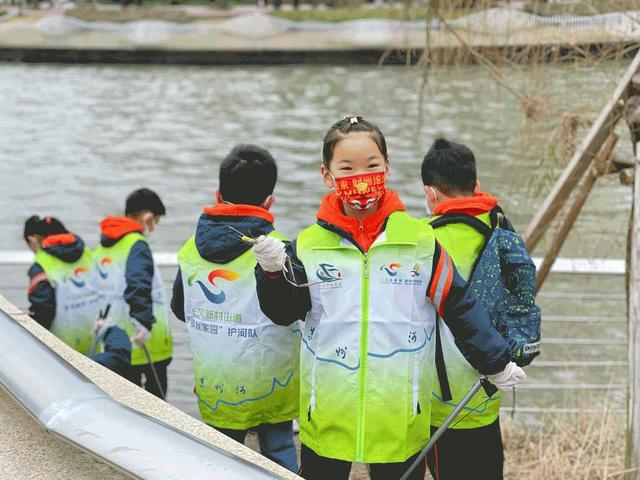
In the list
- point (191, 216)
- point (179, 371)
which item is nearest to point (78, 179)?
point (191, 216)

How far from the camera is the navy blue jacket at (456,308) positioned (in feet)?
7.63

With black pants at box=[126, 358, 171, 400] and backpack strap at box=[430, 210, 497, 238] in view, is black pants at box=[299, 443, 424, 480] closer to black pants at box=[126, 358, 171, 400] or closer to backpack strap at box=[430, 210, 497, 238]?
backpack strap at box=[430, 210, 497, 238]

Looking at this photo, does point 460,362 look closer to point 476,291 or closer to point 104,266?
point 476,291

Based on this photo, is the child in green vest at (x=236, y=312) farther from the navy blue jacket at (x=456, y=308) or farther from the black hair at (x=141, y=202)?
the black hair at (x=141, y=202)

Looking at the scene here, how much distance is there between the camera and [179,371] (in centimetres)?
668

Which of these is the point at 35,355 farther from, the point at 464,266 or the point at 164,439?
the point at 464,266

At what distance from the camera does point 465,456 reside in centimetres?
273

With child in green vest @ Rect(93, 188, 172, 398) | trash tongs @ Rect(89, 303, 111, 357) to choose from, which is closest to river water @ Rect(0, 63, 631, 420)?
child in green vest @ Rect(93, 188, 172, 398)

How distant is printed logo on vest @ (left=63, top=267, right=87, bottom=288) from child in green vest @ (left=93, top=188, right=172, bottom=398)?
0.16ft

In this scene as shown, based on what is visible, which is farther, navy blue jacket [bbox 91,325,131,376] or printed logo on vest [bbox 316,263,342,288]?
navy blue jacket [bbox 91,325,131,376]

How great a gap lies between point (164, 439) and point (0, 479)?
41 cm

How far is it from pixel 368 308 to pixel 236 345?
64 cm

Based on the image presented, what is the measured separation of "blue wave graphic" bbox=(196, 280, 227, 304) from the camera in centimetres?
281

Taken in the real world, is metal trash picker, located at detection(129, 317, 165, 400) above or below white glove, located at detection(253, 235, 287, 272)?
below
